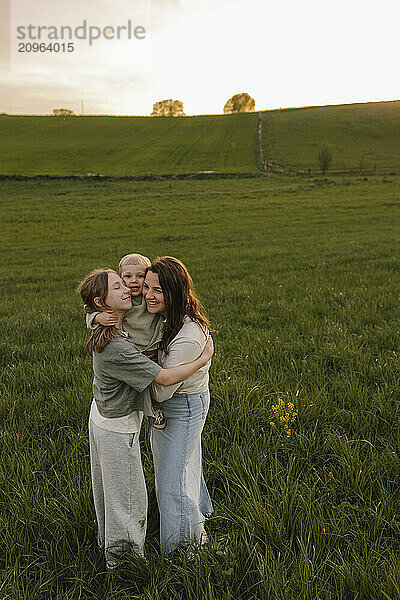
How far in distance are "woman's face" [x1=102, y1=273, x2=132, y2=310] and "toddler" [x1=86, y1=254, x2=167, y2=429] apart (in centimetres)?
15

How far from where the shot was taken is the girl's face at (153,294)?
2.57 metres

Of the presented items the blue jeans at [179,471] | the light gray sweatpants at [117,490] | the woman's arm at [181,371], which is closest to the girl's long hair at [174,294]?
the woman's arm at [181,371]

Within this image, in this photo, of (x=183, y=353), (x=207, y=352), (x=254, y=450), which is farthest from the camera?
(x=254, y=450)

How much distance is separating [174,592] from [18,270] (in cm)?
1207

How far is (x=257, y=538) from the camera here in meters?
2.69

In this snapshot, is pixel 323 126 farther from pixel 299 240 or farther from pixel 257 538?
pixel 257 538

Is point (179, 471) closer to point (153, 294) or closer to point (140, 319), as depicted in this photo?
point (140, 319)

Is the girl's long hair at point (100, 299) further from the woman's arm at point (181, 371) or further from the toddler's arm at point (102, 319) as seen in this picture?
the woman's arm at point (181, 371)

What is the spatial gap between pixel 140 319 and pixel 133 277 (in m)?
0.26

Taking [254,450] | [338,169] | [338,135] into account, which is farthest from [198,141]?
[254,450]

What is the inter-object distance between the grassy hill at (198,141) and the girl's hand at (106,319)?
5013 cm

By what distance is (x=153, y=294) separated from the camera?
2.58 m

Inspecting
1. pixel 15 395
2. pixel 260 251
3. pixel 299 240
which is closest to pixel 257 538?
pixel 15 395

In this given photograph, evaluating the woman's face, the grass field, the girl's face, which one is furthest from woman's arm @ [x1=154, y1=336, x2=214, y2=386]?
the grass field
